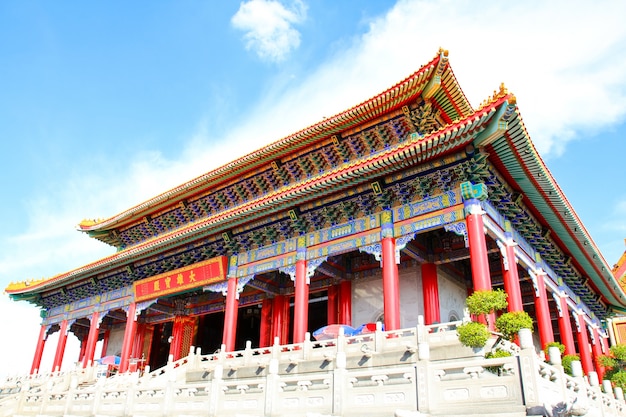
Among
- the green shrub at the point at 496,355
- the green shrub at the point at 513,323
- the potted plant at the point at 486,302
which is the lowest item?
the green shrub at the point at 496,355

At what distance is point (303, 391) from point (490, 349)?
3770 mm

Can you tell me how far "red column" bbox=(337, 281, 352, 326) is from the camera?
17141mm

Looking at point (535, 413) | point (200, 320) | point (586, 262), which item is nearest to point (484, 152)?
point (535, 413)

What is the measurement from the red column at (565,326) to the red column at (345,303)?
720cm

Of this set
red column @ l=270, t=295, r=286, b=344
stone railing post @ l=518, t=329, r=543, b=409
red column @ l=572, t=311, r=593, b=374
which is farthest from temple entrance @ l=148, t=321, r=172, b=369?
stone railing post @ l=518, t=329, r=543, b=409

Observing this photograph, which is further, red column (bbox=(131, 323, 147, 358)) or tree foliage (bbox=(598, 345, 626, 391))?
red column (bbox=(131, 323, 147, 358))

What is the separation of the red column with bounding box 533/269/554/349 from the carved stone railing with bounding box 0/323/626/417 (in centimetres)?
266

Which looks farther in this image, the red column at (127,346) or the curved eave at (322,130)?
the red column at (127,346)

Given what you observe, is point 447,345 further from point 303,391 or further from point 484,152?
point 484,152

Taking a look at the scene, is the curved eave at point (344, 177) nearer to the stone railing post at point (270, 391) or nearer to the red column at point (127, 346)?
the red column at point (127, 346)

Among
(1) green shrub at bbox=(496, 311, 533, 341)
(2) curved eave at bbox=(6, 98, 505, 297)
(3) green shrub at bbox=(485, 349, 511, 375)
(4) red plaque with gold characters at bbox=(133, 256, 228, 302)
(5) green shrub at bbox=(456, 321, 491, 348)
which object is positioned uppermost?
(2) curved eave at bbox=(6, 98, 505, 297)

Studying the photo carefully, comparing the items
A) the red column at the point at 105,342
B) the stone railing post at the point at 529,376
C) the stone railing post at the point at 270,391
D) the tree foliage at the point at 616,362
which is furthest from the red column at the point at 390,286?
the red column at the point at 105,342

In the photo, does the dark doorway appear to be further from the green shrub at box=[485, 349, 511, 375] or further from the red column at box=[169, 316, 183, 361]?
the green shrub at box=[485, 349, 511, 375]

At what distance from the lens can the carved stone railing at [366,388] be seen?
6.96 m
